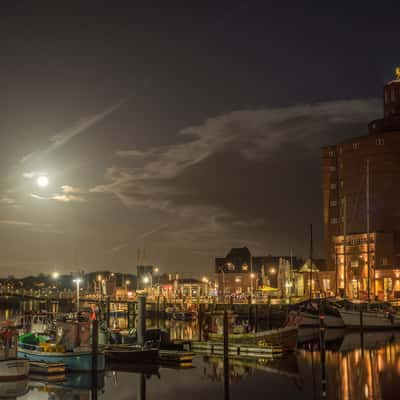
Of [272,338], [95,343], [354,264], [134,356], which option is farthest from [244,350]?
[354,264]

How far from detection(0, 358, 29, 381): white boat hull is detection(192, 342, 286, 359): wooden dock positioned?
16227 mm

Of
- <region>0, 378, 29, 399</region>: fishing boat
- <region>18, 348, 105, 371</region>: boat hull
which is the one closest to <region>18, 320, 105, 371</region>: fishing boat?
<region>18, 348, 105, 371</region>: boat hull

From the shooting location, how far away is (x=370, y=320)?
7144cm

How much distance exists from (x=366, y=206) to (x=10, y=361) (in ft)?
279

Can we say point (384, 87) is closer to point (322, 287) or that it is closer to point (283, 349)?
point (322, 287)

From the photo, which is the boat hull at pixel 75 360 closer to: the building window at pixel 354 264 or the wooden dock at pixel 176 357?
the wooden dock at pixel 176 357

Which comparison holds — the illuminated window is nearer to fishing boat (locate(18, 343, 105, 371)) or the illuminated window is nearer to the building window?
the building window

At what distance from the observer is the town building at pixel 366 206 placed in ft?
336

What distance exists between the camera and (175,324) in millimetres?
85312

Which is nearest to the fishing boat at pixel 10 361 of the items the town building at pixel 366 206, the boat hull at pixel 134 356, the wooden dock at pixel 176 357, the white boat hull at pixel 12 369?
the white boat hull at pixel 12 369

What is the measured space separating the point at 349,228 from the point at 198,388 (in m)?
80.9

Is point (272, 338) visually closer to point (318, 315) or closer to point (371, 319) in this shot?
point (318, 315)

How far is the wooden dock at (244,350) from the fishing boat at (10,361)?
53.2 feet

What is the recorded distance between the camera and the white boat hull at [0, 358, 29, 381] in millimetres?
34250
